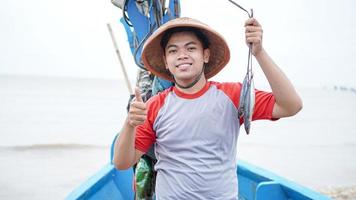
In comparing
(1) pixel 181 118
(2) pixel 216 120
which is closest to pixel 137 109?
(1) pixel 181 118

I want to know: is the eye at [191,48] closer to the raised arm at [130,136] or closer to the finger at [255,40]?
the finger at [255,40]

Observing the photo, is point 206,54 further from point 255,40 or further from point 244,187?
point 244,187

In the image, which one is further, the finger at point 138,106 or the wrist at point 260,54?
the wrist at point 260,54

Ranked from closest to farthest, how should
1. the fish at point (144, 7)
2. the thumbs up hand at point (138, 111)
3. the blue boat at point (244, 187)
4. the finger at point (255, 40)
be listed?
the thumbs up hand at point (138, 111), the finger at point (255, 40), the fish at point (144, 7), the blue boat at point (244, 187)

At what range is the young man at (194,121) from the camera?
65.2 inches

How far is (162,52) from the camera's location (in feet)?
6.62

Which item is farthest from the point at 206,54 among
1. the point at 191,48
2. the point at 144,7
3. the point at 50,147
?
the point at 50,147

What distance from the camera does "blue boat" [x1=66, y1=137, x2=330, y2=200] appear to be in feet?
8.48

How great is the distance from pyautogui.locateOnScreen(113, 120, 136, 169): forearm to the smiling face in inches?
15.7

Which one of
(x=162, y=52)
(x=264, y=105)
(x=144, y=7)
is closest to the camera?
(x=264, y=105)

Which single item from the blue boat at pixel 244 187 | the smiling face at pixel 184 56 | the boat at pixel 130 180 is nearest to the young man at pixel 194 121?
the smiling face at pixel 184 56

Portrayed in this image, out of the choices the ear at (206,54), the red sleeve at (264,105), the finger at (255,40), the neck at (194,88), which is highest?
the finger at (255,40)

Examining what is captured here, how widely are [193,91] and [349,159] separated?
847cm

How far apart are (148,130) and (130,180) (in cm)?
169
